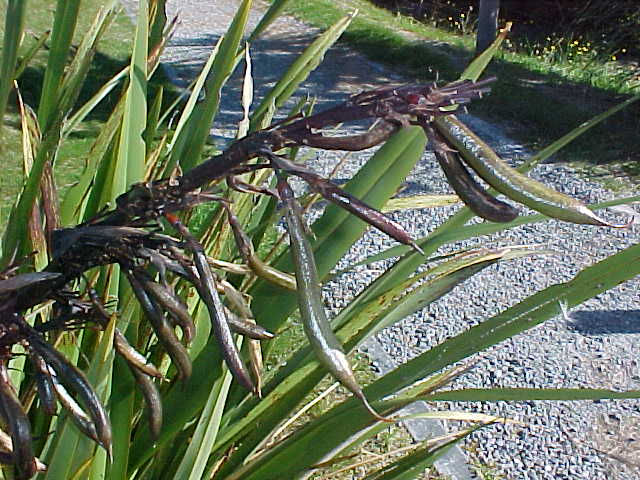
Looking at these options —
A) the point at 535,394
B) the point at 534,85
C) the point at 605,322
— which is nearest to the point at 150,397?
the point at 535,394

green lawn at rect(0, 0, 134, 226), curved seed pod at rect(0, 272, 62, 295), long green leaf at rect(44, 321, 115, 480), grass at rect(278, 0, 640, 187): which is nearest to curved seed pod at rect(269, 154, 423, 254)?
curved seed pod at rect(0, 272, 62, 295)

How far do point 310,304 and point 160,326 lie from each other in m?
0.16

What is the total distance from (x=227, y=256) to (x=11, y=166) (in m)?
4.27

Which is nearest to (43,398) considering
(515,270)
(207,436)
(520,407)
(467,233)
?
(207,436)

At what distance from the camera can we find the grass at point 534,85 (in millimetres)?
6227

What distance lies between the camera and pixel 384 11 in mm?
13070

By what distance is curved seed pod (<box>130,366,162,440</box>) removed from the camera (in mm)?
722

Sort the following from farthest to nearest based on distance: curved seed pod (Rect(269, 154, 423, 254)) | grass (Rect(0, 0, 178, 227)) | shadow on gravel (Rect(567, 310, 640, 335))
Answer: grass (Rect(0, 0, 178, 227)), shadow on gravel (Rect(567, 310, 640, 335)), curved seed pod (Rect(269, 154, 423, 254))

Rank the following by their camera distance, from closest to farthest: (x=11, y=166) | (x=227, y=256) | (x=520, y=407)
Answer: (x=227, y=256) < (x=520, y=407) < (x=11, y=166)

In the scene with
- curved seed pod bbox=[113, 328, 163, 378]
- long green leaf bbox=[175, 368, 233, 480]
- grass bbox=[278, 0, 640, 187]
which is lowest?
grass bbox=[278, 0, 640, 187]

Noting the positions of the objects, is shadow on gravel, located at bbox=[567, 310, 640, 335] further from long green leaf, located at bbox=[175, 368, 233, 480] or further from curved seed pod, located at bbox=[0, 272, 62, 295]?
curved seed pod, located at bbox=[0, 272, 62, 295]

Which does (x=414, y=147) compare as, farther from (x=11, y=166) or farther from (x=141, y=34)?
(x=11, y=166)

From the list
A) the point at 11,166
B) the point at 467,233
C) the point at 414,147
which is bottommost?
the point at 11,166

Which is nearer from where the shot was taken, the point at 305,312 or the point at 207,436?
the point at 305,312
